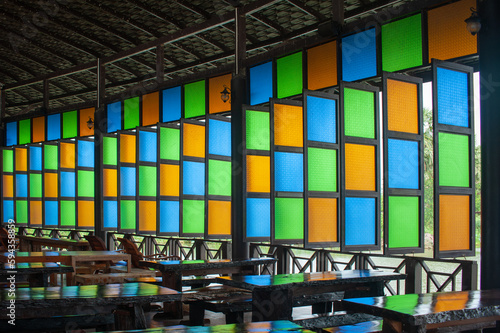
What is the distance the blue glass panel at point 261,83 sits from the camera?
903cm

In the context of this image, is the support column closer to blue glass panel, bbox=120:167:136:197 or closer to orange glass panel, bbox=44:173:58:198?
blue glass panel, bbox=120:167:136:197

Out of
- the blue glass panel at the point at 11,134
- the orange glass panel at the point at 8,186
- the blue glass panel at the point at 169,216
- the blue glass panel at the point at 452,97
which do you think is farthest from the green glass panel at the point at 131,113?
the blue glass panel at the point at 452,97

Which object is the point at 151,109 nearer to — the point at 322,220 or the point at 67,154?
the point at 67,154

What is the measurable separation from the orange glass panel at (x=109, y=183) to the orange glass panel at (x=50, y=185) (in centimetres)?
221

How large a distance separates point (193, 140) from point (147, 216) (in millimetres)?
2048

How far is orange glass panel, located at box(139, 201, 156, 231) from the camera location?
10820 millimetres

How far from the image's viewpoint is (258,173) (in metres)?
8.33

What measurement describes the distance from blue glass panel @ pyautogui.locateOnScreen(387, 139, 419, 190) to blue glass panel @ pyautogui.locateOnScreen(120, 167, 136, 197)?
6412 millimetres

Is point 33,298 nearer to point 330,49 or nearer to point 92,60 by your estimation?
point 330,49

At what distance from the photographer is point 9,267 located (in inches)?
222

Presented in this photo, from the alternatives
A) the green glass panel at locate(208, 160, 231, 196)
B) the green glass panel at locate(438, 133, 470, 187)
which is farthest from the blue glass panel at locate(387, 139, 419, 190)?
the green glass panel at locate(208, 160, 231, 196)

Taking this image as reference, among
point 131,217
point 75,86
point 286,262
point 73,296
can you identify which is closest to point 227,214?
point 286,262

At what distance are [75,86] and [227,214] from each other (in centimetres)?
675

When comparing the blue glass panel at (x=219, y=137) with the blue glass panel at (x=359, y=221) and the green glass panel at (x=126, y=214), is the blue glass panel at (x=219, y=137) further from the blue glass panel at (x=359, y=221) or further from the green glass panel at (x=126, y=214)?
the blue glass panel at (x=359, y=221)
